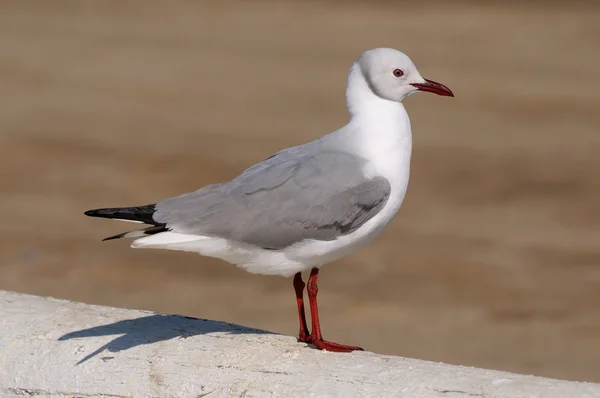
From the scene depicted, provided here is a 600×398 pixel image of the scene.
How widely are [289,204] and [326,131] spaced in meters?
8.58

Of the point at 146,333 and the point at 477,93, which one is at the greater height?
the point at 477,93

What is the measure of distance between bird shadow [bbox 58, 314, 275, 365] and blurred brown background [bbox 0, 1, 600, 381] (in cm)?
461

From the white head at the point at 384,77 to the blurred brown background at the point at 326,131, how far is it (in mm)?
4312

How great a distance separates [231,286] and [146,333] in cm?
588

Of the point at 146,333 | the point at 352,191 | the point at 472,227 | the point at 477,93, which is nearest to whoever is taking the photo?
the point at 146,333

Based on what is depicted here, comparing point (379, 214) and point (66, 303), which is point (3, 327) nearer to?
point (66, 303)

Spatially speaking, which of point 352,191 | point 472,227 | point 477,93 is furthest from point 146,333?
point 477,93

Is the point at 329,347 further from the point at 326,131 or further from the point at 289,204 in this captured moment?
the point at 326,131

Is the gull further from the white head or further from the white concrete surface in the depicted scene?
the white concrete surface

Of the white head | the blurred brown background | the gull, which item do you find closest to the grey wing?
the gull

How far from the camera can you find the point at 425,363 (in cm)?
403

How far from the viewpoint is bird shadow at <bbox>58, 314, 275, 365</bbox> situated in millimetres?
4297

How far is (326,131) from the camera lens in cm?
1328

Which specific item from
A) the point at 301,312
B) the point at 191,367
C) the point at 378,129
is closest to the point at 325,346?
the point at 301,312
